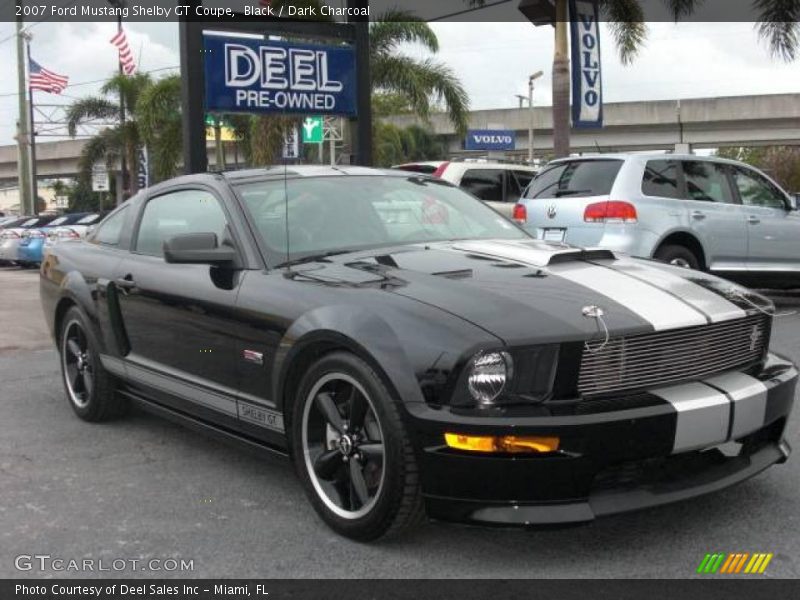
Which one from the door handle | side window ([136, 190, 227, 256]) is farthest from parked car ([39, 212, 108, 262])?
the door handle

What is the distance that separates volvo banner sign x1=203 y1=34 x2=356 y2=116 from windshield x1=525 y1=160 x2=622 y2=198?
294 cm

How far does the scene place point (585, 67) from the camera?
637 inches

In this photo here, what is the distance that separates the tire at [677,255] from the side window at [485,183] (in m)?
4.25

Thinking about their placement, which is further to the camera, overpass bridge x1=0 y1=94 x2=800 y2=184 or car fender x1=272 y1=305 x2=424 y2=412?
overpass bridge x1=0 y1=94 x2=800 y2=184

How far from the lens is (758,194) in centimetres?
954

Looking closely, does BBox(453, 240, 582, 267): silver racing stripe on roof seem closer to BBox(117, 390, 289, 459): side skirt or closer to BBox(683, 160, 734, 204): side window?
BBox(117, 390, 289, 459): side skirt

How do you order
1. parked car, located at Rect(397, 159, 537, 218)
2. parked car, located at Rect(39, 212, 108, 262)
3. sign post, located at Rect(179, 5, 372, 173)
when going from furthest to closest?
parked car, located at Rect(39, 212, 108, 262)
parked car, located at Rect(397, 159, 537, 218)
sign post, located at Rect(179, 5, 372, 173)

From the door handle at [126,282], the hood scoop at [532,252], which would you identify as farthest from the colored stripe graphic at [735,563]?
the door handle at [126,282]

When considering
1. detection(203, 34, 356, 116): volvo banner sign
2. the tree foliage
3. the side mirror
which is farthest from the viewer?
the tree foliage

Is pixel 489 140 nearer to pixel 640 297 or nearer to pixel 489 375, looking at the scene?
pixel 640 297

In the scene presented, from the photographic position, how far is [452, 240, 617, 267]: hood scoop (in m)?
3.70

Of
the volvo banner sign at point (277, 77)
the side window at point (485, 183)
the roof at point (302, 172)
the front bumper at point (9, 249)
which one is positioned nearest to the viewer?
the roof at point (302, 172)

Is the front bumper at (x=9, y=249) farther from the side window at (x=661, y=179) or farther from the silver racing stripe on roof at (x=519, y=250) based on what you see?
the silver racing stripe on roof at (x=519, y=250)

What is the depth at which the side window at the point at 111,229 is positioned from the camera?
17.3ft
